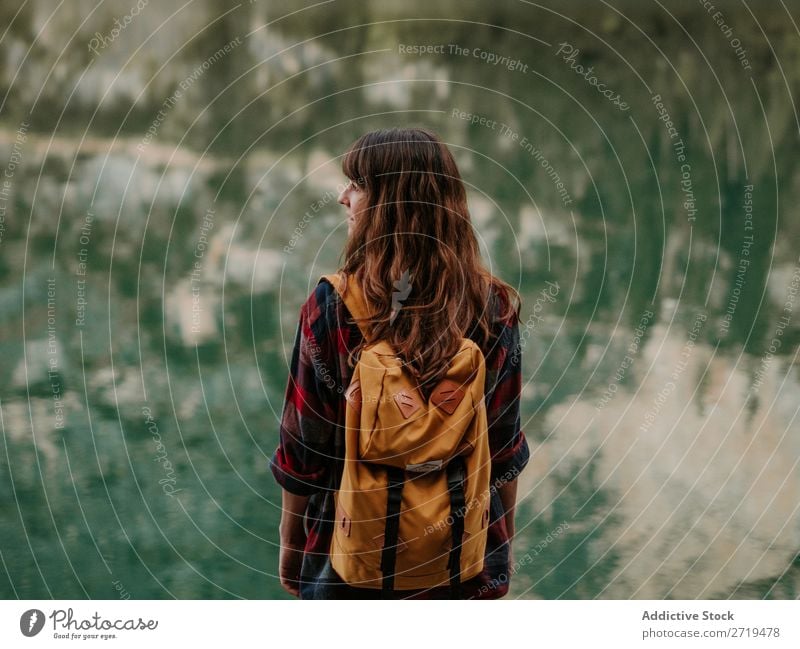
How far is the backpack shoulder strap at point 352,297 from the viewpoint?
176cm

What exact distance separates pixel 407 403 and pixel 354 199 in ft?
1.27

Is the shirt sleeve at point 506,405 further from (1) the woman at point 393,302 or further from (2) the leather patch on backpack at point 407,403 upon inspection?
(2) the leather patch on backpack at point 407,403

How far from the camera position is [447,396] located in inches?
69.6

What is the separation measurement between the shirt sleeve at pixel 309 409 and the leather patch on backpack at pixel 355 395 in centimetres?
4

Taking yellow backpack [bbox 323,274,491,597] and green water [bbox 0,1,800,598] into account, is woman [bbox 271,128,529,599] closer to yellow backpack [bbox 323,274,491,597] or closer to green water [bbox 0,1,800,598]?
yellow backpack [bbox 323,274,491,597]

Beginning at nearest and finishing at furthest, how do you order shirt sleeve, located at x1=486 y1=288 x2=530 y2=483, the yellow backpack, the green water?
the yellow backpack, shirt sleeve, located at x1=486 y1=288 x2=530 y2=483, the green water

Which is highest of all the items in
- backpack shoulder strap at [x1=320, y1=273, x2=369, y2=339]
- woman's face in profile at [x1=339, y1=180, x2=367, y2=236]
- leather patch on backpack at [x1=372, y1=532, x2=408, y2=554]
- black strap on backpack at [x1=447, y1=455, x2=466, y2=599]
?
woman's face in profile at [x1=339, y1=180, x2=367, y2=236]

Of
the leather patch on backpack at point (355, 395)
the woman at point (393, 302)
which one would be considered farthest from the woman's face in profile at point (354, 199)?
the leather patch on backpack at point (355, 395)

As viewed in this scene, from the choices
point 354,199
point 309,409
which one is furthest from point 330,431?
point 354,199

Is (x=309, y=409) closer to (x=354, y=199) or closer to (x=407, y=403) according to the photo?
(x=407, y=403)

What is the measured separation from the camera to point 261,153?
2930mm

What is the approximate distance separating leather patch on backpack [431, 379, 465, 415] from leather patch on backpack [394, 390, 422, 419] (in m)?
0.03

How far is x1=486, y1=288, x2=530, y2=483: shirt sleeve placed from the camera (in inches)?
73.2

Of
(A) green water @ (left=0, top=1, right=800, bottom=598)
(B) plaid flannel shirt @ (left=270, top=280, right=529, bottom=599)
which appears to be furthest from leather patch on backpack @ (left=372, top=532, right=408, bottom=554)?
(A) green water @ (left=0, top=1, right=800, bottom=598)
